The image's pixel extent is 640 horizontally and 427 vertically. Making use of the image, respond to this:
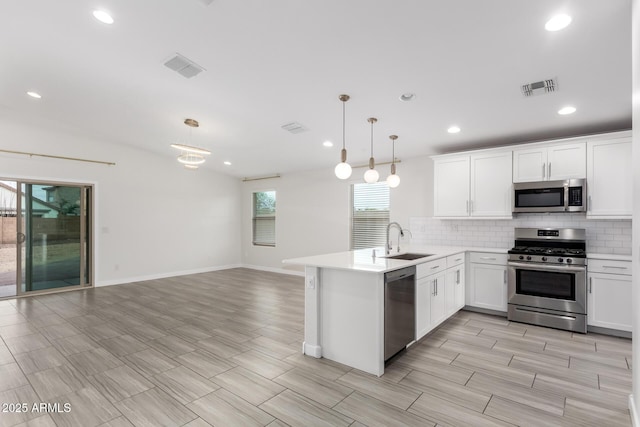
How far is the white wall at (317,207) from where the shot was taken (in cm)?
590

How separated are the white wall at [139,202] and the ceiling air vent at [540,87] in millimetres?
7252

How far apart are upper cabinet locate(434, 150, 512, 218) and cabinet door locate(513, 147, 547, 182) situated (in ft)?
0.29

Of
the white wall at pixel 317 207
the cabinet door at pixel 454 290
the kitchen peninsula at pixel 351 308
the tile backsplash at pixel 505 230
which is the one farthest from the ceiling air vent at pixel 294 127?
the cabinet door at pixel 454 290

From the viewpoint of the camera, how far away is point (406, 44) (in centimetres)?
266

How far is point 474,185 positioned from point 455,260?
50.7 inches

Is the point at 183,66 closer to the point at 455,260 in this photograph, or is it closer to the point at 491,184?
the point at 455,260

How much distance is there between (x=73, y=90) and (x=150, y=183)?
3107 mm

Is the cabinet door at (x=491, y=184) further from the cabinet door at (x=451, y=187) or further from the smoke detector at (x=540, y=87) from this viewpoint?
the smoke detector at (x=540, y=87)

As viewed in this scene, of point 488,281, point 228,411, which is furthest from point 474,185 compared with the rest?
point 228,411

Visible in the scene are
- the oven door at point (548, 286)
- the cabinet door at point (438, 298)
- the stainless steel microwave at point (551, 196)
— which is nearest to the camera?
the cabinet door at point (438, 298)

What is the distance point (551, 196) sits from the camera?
4.18 m

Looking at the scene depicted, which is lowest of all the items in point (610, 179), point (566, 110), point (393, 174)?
point (610, 179)

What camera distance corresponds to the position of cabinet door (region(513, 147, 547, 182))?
4270 mm

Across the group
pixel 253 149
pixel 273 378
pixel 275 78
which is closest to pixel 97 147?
pixel 253 149
